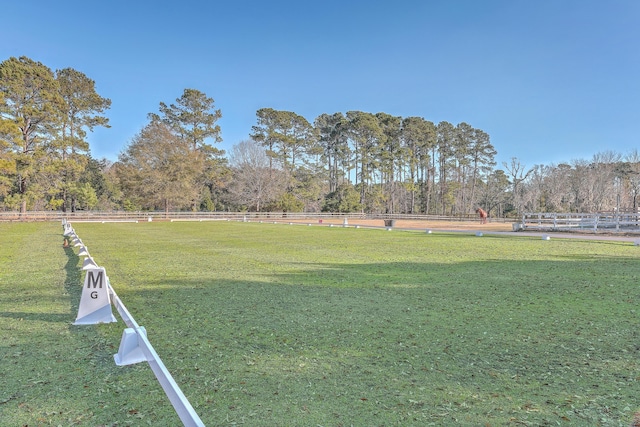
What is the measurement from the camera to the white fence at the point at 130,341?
1987mm

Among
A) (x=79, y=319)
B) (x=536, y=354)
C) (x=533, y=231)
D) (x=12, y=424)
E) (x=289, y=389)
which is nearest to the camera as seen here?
(x=12, y=424)

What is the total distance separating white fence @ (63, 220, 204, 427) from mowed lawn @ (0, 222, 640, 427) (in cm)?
13

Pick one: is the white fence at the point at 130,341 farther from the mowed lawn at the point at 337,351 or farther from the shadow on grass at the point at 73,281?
the shadow on grass at the point at 73,281

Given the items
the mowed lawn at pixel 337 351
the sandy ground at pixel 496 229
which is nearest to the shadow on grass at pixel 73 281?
the mowed lawn at pixel 337 351

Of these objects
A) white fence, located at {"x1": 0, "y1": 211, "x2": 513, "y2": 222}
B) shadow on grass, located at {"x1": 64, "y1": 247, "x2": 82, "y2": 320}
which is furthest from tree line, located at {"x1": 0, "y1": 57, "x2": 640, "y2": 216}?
shadow on grass, located at {"x1": 64, "y1": 247, "x2": 82, "y2": 320}

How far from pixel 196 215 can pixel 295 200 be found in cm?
1314

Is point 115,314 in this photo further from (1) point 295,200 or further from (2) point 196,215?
(1) point 295,200

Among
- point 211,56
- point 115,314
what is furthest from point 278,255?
point 211,56

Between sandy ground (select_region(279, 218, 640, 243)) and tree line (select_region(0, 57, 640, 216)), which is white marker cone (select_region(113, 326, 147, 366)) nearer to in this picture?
sandy ground (select_region(279, 218, 640, 243))

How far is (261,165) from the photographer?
169 ft

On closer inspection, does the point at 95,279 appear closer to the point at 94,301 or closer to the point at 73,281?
the point at 94,301

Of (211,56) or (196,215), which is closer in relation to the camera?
(211,56)

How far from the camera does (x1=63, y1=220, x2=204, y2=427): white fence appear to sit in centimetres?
199

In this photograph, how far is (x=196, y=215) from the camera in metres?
42.3
